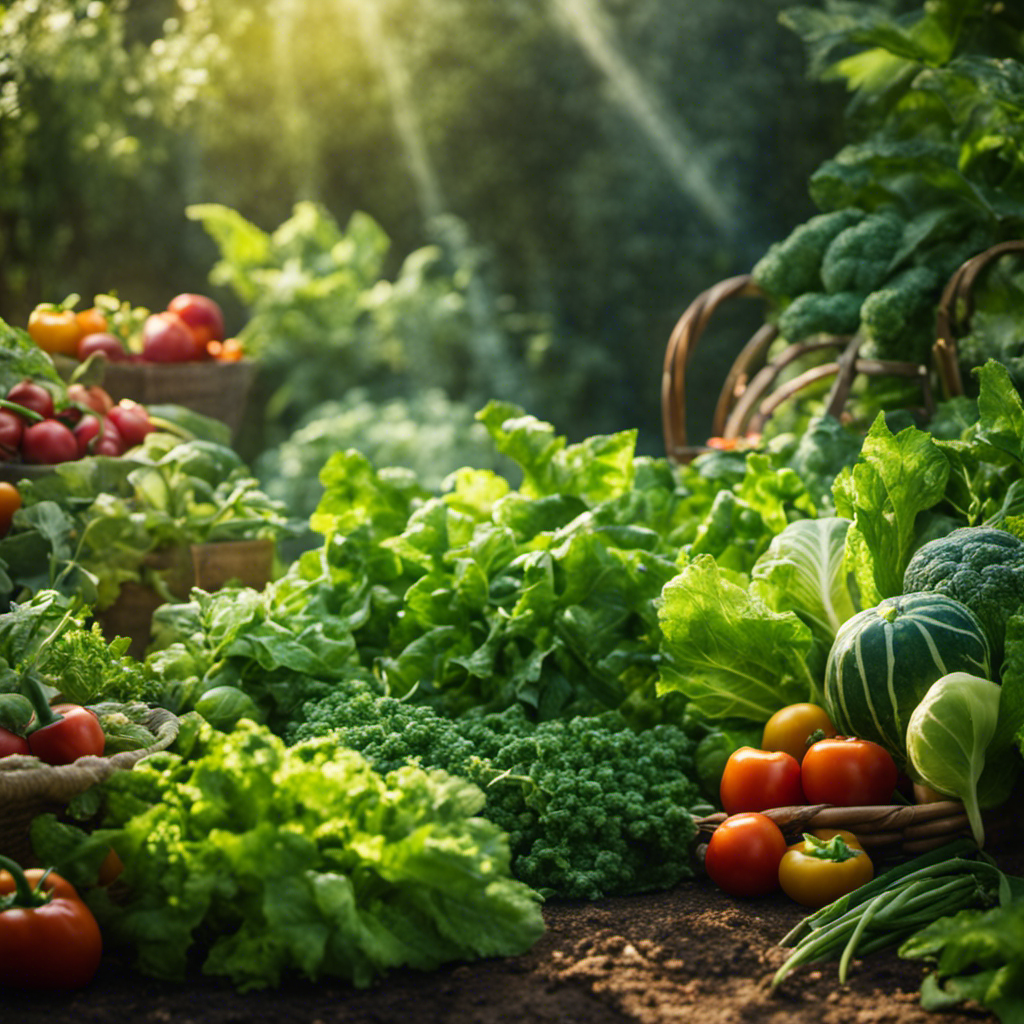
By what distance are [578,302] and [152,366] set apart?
488 cm

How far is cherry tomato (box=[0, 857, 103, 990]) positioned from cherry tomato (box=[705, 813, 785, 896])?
123cm

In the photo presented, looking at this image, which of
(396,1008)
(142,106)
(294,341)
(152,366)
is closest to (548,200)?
(294,341)

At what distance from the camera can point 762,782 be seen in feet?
7.68

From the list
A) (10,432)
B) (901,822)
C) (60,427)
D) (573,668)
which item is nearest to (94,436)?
(60,427)

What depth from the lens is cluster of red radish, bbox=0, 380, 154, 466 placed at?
3.15 metres

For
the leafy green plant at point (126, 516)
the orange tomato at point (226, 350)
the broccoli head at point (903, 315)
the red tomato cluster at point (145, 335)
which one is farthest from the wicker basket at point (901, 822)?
the orange tomato at point (226, 350)

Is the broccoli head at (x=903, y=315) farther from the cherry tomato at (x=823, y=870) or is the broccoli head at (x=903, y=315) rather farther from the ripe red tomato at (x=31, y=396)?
the ripe red tomato at (x=31, y=396)

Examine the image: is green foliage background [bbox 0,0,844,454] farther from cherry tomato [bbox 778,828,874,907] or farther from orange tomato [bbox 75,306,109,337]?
cherry tomato [bbox 778,828,874,907]

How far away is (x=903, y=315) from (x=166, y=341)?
2.62m

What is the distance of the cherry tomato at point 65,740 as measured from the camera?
1.98 metres

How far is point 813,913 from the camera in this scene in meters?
2.11

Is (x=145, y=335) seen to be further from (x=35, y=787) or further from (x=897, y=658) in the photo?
(x=897, y=658)

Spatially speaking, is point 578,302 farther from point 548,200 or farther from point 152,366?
point 152,366

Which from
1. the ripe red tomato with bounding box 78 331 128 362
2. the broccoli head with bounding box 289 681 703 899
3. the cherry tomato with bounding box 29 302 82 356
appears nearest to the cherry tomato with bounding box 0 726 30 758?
the broccoli head with bounding box 289 681 703 899
